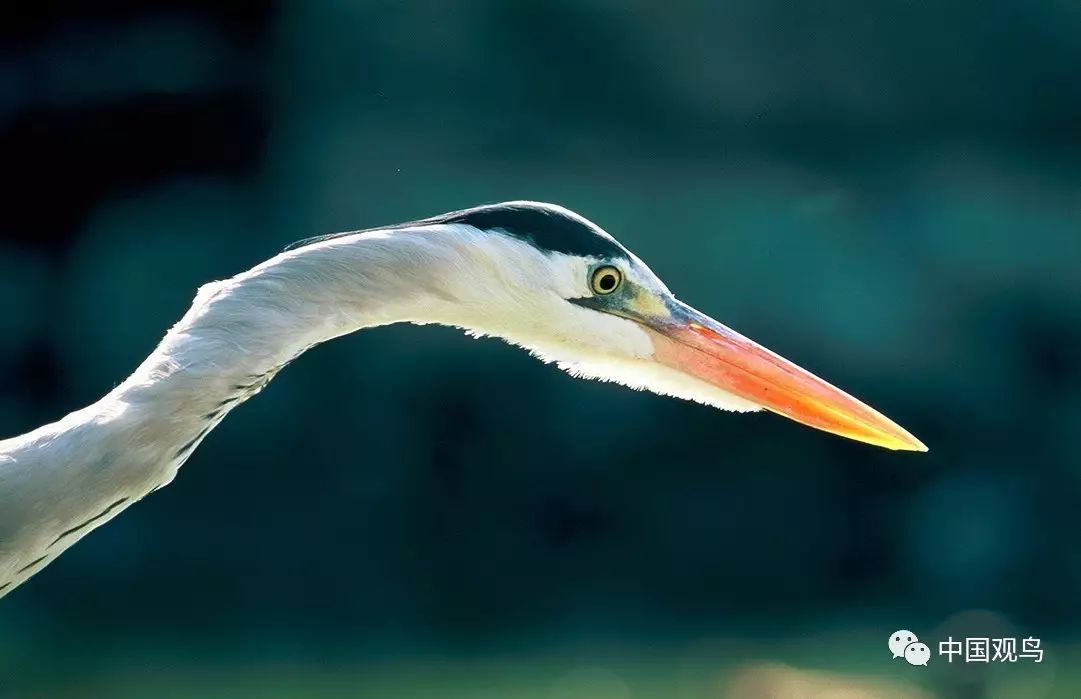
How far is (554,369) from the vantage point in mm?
2941

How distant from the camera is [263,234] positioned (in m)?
2.84

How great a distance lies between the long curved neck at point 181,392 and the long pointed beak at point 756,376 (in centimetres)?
32

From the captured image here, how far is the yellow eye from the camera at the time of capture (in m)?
1.23

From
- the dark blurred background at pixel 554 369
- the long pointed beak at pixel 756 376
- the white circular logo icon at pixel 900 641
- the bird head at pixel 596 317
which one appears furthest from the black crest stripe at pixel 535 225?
the white circular logo icon at pixel 900 641

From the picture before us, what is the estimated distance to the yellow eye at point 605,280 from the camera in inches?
48.3

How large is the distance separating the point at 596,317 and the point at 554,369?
1688 mm

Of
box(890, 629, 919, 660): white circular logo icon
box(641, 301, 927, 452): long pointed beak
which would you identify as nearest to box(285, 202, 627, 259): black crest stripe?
box(641, 301, 927, 452): long pointed beak

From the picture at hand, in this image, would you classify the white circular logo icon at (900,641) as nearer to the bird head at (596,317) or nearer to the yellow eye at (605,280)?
the bird head at (596,317)

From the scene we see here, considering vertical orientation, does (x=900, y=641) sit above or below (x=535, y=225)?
below

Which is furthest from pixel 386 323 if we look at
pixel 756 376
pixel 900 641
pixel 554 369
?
pixel 900 641

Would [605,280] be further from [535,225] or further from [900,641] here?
[900,641]

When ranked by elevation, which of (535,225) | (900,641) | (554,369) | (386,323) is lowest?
(900,641)

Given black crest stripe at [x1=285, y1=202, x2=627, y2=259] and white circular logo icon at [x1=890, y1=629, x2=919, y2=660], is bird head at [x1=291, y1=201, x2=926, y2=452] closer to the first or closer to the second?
black crest stripe at [x1=285, y1=202, x2=627, y2=259]

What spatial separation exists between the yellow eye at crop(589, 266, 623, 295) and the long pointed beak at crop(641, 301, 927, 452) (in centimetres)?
6
